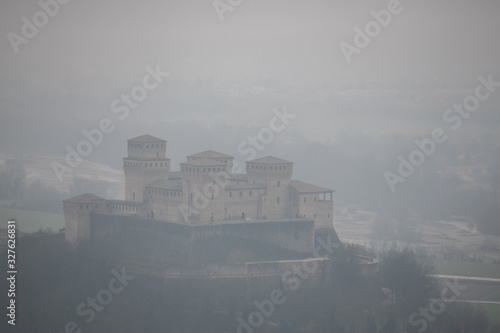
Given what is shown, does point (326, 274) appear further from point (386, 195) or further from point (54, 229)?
point (386, 195)

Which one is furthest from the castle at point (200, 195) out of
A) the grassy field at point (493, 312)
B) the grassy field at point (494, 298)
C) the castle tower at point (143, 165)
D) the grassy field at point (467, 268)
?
the grassy field at point (467, 268)

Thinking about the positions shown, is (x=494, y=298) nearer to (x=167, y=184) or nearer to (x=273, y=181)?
(x=273, y=181)

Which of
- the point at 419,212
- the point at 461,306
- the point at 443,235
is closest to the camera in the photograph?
the point at 461,306

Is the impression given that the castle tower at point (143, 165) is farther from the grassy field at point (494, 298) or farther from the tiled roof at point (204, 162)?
the grassy field at point (494, 298)

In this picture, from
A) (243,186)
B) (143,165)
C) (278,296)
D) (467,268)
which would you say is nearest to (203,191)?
(243,186)

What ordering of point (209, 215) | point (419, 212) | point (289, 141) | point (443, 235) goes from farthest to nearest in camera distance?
point (289, 141)
point (419, 212)
point (443, 235)
point (209, 215)

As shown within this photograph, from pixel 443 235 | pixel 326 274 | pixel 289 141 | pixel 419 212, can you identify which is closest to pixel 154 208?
pixel 326 274

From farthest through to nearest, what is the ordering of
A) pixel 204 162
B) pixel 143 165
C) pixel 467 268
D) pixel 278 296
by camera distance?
pixel 467 268 < pixel 143 165 < pixel 204 162 < pixel 278 296
